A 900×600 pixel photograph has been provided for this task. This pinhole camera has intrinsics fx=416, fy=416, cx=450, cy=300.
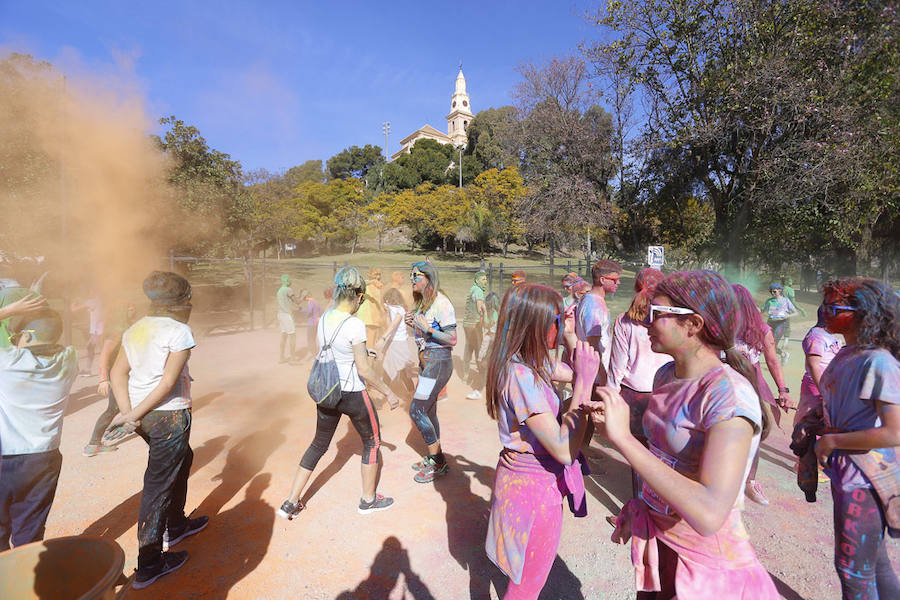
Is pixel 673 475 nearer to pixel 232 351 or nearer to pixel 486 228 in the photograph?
pixel 232 351


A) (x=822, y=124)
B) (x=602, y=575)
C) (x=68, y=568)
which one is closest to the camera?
(x=68, y=568)

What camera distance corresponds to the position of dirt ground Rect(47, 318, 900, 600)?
2.80m

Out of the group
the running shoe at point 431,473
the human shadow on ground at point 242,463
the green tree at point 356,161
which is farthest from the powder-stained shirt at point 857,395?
the green tree at point 356,161

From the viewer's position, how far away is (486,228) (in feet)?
117

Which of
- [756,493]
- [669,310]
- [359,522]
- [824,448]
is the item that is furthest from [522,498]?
[756,493]

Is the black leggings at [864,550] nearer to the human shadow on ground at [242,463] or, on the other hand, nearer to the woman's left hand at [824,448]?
the woman's left hand at [824,448]

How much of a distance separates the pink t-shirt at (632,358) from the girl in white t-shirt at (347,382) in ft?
6.65

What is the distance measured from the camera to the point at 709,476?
1.23 meters

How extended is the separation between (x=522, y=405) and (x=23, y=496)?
2909mm

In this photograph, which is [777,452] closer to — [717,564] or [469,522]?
[469,522]

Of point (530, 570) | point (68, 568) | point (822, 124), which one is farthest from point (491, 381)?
point (822, 124)

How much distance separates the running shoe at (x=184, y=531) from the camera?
10.3ft

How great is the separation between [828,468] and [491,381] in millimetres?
1815

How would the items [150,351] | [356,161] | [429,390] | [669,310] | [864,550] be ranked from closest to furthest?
[669,310], [864,550], [150,351], [429,390], [356,161]
